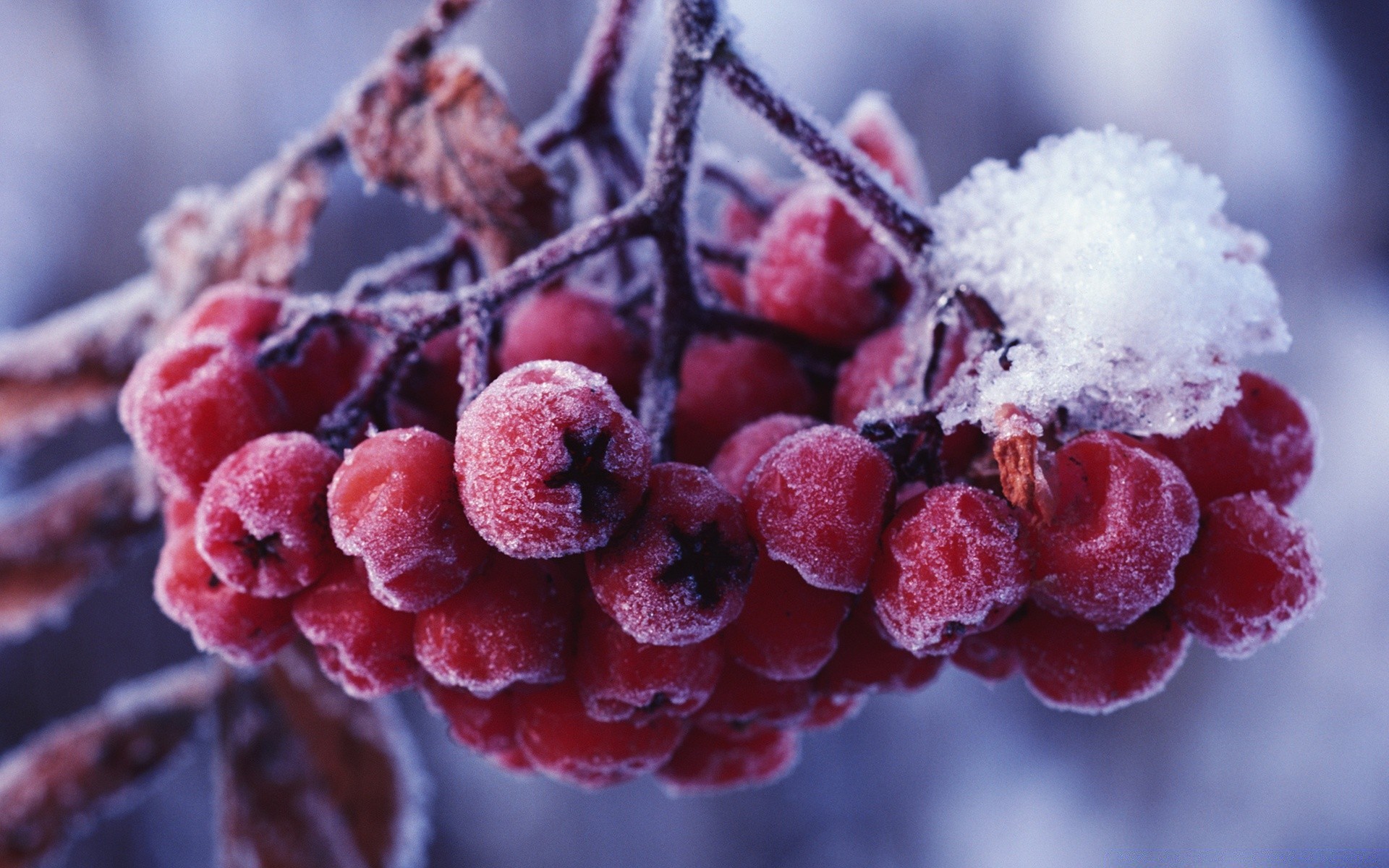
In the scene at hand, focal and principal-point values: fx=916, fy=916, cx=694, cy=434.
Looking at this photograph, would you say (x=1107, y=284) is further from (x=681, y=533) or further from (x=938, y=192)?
(x=938, y=192)

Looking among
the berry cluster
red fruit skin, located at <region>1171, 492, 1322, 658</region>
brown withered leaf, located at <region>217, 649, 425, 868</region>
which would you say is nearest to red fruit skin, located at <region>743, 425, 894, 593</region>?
the berry cluster

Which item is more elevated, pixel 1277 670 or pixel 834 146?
pixel 834 146

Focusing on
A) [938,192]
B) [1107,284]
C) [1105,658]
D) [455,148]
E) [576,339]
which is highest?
[938,192]

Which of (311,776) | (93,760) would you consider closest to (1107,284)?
(311,776)

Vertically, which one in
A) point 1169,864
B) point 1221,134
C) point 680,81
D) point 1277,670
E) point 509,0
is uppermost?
point 509,0

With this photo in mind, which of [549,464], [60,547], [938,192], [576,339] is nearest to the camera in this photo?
[549,464]

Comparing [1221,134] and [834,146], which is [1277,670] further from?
[834,146]

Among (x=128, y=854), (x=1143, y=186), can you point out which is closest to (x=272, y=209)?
(x=1143, y=186)
